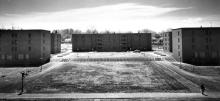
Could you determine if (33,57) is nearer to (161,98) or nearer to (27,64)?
(27,64)

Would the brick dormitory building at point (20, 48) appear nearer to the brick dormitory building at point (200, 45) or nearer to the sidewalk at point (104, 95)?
the sidewalk at point (104, 95)

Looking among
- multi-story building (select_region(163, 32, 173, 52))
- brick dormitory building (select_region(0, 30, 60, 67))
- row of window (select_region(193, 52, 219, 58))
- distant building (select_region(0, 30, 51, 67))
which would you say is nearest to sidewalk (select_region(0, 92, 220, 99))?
brick dormitory building (select_region(0, 30, 60, 67))

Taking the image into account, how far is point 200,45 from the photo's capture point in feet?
189

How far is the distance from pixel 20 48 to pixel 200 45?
66.5 metres

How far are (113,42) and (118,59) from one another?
33.6 m

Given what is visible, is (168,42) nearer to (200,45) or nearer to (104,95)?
(200,45)

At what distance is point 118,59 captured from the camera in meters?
63.8

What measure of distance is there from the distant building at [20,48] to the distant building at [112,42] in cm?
3751

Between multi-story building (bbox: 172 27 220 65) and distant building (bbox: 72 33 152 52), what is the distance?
38.6 m

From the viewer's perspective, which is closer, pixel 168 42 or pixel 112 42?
pixel 168 42

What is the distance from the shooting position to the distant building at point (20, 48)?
57.4 meters

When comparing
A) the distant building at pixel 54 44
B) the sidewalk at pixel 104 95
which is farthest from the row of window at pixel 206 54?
the distant building at pixel 54 44

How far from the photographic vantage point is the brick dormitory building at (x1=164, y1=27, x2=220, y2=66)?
57.2 meters

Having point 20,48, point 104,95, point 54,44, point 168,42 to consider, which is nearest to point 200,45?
point 168,42
